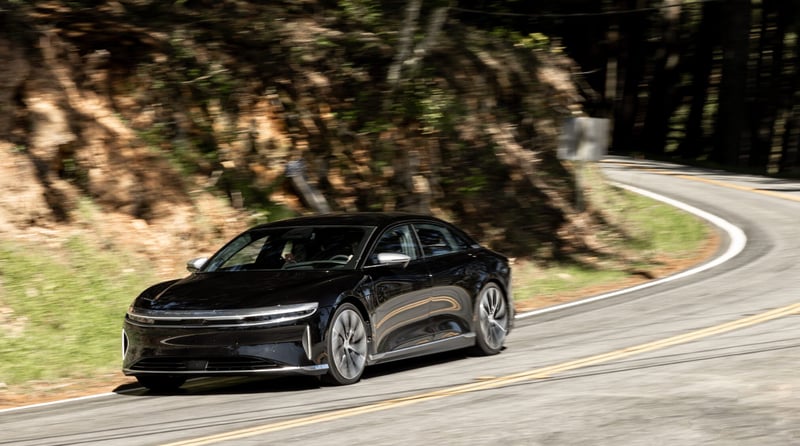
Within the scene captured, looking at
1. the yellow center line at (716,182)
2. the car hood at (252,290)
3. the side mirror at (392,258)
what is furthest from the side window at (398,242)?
the yellow center line at (716,182)

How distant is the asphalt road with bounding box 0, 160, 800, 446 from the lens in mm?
7090

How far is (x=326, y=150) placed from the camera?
18859 mm

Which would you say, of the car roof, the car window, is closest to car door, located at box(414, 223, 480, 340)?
the car window

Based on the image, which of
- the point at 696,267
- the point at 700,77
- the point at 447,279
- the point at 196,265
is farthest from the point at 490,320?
the point at 700,77

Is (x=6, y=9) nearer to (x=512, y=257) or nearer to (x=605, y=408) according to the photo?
(x=512, y=257)

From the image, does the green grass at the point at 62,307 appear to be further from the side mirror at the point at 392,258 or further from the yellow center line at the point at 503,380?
the yellow center line at the point at 503,380

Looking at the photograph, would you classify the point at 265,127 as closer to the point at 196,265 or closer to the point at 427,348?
the point at 196,265

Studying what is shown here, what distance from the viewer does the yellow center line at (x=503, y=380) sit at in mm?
7383

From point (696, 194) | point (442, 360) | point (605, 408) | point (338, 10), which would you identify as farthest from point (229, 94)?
point (696, 194)

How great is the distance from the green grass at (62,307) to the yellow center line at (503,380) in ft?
14.3

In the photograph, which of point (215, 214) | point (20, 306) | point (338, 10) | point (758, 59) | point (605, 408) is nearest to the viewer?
point (605, 408)

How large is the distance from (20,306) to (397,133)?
319 inches

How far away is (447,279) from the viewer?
11.1 m

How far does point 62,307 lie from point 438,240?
4.46 meters
